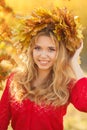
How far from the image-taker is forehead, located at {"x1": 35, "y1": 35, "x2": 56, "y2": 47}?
7.54 ft

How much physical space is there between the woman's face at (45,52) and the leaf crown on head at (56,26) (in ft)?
0.17

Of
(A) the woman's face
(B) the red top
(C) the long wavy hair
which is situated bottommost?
(B) the red top

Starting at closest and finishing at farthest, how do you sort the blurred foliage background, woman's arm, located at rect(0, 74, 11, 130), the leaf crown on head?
the leaf crown on head < woman's arm, located at rect(0, 74, 11, 130) < the blurred foliage background

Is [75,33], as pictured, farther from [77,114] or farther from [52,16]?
[77,114]

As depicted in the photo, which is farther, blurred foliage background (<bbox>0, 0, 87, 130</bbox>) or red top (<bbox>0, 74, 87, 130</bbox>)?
blurred foliage background (<bbox>0, 0, 87, 130</bbox>)

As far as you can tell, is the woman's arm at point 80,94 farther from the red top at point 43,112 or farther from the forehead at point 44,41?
the forehead at point 44,41

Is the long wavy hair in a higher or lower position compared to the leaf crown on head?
lower

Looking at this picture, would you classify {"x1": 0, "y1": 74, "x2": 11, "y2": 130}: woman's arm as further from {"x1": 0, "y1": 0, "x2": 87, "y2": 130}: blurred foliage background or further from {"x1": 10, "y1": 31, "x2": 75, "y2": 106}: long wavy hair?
{"x1": 0, "y1": 0, "x2": 87, "y2": 130}: blurred foliage background

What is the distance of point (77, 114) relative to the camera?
11.2 ft

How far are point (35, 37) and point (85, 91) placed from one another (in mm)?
382

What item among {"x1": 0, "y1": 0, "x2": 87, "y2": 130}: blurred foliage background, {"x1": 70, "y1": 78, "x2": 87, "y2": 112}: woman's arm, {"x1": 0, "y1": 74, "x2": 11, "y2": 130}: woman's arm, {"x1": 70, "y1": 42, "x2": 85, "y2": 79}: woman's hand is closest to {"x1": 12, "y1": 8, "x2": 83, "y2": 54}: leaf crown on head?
{"x1": 70, "y1": 42, "x2": 85, "y2": 79}: woman's hand

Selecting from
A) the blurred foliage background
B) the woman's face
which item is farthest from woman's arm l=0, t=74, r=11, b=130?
the blurred foliage background

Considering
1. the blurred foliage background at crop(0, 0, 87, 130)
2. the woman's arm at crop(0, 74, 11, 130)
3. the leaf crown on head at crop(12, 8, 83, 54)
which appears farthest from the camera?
Answer: the blurred foliage background at crop(0, 0, 87, 130)

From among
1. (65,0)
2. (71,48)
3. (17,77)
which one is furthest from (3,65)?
(71,48)
